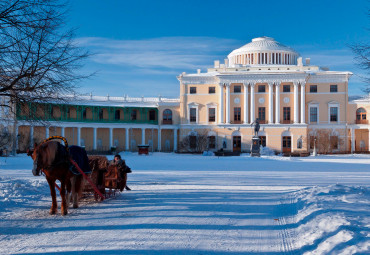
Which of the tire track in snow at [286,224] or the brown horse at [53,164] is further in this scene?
the brown horse at [53,164]

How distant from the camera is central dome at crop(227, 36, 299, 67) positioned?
2527 inches

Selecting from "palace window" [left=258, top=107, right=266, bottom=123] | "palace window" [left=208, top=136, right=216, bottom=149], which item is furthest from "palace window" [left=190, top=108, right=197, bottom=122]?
"palace window" [left=258, top=107, right=266, bottom=123]

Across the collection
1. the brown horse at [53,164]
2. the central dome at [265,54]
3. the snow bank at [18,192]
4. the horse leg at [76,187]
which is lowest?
the snow bank at [18,192]

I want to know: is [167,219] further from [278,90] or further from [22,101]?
[278,90]

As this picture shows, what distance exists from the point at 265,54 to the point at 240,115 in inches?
474

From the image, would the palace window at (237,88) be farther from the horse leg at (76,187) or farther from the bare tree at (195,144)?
the horse leg at (76,187)

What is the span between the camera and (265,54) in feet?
211

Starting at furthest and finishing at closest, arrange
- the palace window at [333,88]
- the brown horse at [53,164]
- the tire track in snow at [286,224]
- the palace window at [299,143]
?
1. the palace window at [333,88]
2. the palace window at [299,143]
3. the brown horse at [53,164]
4. the tire track in snow at [286,224]

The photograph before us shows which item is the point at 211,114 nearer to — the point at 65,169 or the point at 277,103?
the point at 277,103

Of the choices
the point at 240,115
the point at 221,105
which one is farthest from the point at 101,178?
the point at 240,115

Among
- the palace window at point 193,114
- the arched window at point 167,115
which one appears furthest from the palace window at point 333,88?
the arched window at point 167,115

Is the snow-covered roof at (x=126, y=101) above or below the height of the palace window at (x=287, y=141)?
above

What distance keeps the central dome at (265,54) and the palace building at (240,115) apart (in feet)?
11.1

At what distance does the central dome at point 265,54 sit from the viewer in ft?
211
